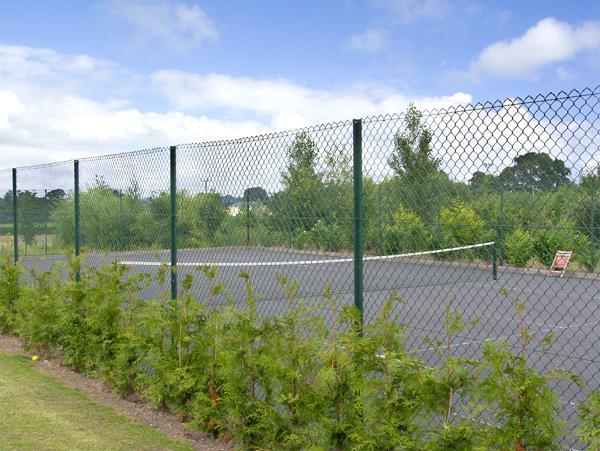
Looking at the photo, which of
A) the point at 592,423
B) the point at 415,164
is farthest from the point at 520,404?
the point at 415,164

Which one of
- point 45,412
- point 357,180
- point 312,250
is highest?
point 357,180

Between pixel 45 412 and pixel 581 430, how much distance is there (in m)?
4.31

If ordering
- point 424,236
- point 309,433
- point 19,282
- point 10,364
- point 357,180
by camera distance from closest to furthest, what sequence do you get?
point 309,433 < point 357,180 < point 10,364 < point 19,282 < point 424,236

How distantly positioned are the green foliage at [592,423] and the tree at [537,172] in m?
1.46

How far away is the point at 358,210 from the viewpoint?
4.39 meters

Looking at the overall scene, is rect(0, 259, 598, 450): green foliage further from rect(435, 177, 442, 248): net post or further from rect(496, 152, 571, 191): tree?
rect(435, 177, 442, 248): net post

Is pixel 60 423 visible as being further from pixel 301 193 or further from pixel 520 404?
pixel 520 404

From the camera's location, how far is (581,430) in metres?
2.94

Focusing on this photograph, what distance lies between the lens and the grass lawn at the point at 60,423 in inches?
189

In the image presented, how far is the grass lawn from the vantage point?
4.80 m

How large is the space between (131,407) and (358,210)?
2.79 metres

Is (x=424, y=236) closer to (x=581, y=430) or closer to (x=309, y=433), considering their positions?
(x=309, y=433)

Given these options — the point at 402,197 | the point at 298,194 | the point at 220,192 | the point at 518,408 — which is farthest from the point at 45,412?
the point at 402,197

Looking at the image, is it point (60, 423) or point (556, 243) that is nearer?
point (60, 423)
